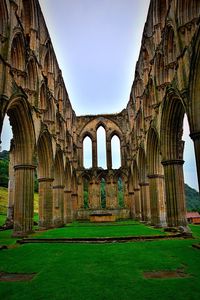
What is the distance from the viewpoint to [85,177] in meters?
35.1

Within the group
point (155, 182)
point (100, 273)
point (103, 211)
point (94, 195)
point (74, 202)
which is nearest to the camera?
point (100, 273)

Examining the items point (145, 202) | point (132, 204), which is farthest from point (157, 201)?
point (132, 204)

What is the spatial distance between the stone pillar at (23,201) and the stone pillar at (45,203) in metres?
4.74

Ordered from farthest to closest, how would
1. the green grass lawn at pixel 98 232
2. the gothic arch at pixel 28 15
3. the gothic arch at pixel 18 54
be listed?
the gothic arch at pixel 28 15 < the gothic arch at pixel 18 54 < the green grass lawn at pixel 98 232

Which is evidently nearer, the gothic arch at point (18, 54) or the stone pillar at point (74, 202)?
the gothic arch at point (18, 54)

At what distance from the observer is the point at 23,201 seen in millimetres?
14344

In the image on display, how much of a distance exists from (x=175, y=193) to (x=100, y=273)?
9885 millimetres

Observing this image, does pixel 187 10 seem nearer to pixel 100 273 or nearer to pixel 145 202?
pixel 100 273

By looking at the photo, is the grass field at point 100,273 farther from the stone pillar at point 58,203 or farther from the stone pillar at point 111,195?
the stone pillar at point 111,195

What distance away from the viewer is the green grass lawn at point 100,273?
14.5ft

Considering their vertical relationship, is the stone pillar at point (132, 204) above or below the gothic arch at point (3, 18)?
below

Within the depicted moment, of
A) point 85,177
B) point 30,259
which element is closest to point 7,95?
point 30,259

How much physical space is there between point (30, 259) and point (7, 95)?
7047 mm

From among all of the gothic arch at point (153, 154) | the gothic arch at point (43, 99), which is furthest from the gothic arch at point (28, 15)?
the gothic arch at point (153, 154)
